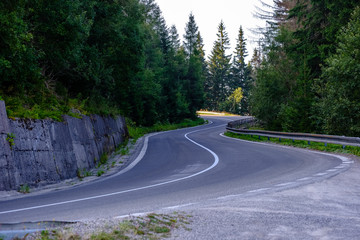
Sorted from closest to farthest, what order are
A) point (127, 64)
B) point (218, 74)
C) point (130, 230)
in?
→ point (130, 230)
point (127, 64)
point (218, 74)

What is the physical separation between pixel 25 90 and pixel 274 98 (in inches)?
1001

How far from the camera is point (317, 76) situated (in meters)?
29.2

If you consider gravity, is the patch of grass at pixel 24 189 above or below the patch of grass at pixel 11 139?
below

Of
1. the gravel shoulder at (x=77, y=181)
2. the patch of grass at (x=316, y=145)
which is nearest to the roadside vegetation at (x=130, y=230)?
the gravel shoulder at (x=77, y=181)

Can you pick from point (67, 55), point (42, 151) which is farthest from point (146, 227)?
point (67, 55)

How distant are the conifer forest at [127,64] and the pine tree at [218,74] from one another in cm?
5521

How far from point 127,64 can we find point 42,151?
13033 mm

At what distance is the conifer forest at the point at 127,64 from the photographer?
38.3 feet

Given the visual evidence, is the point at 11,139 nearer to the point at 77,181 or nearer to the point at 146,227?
the point at 77,181

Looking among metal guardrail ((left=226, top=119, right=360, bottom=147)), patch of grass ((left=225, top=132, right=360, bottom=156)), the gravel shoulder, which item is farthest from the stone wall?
patch of grass ((left=225, top=132, right=360, bottom=156))

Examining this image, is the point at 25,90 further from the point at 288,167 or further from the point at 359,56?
the point at 359,56

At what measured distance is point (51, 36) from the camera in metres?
13.5

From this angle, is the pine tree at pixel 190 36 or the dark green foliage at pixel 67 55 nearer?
the dark green foliage at pixel 67 55

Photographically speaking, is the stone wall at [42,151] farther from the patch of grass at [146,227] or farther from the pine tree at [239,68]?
the pine tree at [239,68]
